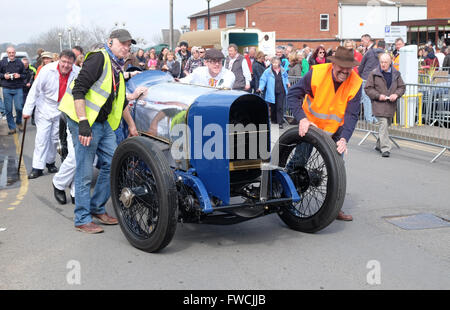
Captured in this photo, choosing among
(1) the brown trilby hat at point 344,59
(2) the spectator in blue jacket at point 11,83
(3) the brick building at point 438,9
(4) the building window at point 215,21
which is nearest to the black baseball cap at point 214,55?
(1) the brown trilby hat at point 344,59

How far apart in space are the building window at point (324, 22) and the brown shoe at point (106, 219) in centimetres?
5479

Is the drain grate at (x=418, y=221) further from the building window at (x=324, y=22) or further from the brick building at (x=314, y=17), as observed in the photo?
the building window at (x=324, y=22)

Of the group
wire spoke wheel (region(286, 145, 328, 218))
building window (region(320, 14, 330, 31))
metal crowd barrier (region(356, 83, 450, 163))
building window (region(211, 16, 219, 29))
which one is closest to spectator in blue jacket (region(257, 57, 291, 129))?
metal crowd barrier (region(356, 83, 450, 163))

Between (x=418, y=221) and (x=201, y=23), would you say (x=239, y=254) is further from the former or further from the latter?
(x=201, y=23)

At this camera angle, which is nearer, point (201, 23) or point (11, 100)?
point (11, 100)

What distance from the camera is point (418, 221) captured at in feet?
19.5

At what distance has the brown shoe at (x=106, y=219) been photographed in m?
5.86

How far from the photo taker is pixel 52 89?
8148mm

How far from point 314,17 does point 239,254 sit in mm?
55249

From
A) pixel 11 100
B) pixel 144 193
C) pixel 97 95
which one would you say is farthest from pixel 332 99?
pixel 11 100

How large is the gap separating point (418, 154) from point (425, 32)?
101ft

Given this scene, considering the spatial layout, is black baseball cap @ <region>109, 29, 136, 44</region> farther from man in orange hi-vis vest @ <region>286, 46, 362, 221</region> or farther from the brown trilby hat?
the brown trilby hat
